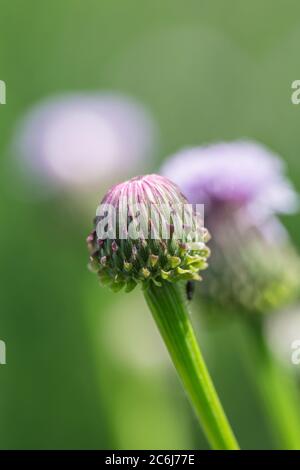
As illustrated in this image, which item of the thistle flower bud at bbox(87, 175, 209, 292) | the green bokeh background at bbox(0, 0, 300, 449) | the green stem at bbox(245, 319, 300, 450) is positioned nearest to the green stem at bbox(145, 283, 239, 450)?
the thistle flower bud at bbox(87, 175, 209, 292)

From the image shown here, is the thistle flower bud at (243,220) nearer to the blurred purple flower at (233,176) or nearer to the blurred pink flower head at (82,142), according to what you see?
the blurred purple flower at (233,176)

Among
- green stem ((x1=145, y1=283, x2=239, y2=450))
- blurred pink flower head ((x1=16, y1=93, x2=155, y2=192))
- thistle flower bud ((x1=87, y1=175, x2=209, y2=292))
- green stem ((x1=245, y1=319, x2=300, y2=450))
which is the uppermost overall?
blurred pink flower head ((x1=16, y1=93, x2=155, y2=192))

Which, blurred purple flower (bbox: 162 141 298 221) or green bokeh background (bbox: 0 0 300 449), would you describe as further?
green bokeh background (bbox: 0 0 300 449)

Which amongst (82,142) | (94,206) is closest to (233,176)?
(94,206)

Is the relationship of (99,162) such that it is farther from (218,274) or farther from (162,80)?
(162,80)

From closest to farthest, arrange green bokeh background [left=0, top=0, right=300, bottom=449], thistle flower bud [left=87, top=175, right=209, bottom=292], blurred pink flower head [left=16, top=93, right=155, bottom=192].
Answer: thistle flower bud [left=87, top=175, right=209, bottom=292] → green bokeh background [left=0, top=0, right=300, bottom=449] → blurred pink flower head [left=16, top=93, right=155, bottom=192]

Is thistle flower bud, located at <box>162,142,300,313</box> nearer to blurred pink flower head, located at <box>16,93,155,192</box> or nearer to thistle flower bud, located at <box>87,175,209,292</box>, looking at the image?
thistle flower bud, located at <box>87,175,209,292</box>

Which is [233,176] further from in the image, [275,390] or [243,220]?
[275,390]
